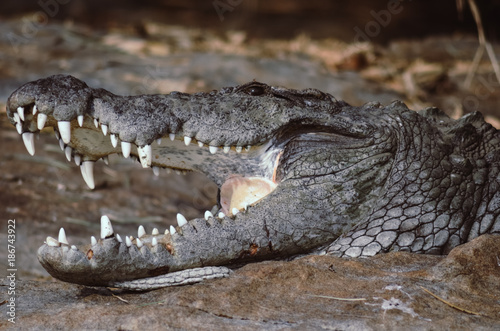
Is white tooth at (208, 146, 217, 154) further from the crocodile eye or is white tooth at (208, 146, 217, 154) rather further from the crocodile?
the crocodile eye

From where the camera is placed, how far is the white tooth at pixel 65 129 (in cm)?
355

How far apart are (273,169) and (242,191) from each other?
16.6 inches

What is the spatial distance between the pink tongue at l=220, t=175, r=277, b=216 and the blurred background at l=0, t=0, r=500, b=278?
4.65ft

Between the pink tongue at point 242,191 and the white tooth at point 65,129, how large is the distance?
1.27 meters

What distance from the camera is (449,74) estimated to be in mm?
9742

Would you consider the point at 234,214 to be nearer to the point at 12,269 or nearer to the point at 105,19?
the point at 12,269

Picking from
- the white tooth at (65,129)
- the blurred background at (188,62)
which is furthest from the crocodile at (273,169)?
the blurred background at (188,62)

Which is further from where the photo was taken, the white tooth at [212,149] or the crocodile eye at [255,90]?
the crocodile eye at [255,90]

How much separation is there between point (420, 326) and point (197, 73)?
6.67 m

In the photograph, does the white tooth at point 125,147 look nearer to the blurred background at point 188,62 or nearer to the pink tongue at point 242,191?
the pink tongue at point 242,191

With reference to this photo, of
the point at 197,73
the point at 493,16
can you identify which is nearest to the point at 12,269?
the point at 197,73

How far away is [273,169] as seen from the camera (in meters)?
4.07

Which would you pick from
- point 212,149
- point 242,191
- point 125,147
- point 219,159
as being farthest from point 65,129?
point 242,191

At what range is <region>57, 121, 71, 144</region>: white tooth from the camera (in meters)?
3.55
